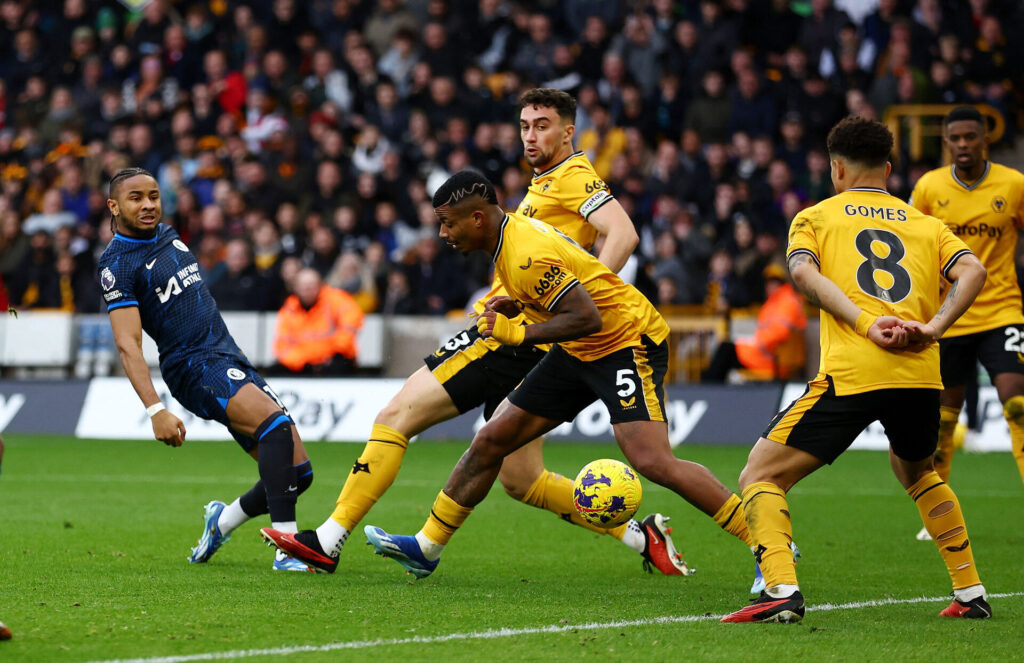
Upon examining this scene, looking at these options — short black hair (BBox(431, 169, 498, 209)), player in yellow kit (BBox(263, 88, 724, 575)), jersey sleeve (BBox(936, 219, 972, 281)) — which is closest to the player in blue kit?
player in yellow kit (BBox(263, 88, 724, 575))

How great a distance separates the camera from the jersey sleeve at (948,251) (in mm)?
5934

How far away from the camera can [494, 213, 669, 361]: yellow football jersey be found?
6461mm

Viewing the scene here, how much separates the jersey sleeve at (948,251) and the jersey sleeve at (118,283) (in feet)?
13.1

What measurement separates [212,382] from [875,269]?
3455mm

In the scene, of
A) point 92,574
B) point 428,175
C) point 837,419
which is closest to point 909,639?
point 837,419

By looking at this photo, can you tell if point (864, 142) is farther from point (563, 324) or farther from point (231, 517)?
point (231, 517)

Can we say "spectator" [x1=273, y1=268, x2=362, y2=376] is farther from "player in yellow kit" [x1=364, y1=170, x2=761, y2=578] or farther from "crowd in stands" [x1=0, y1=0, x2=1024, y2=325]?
"player in yellow kit" [x1=364, y1=170, x2=761, y2=578]

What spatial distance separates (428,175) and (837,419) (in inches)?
572

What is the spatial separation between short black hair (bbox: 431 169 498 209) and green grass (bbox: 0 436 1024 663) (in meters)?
1.82

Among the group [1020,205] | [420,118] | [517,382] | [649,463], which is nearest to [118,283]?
[517,382]

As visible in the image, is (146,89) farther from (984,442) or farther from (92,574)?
(92,574)

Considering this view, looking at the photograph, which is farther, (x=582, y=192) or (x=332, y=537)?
(x=582, y=192)

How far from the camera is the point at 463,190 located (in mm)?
6535

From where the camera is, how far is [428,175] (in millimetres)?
19922
